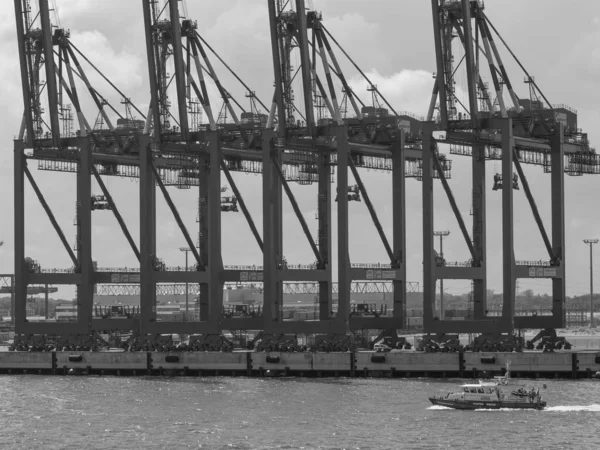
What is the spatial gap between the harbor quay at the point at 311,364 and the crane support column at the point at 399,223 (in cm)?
390

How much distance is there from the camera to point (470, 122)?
98125 millimetres

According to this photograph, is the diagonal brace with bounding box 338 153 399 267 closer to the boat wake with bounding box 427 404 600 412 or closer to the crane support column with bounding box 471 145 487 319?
the crane support column with bounding box 471 145 487 319

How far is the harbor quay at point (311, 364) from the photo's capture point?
310ft

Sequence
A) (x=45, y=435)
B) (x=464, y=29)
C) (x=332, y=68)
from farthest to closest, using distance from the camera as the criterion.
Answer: (x=332, y=68)
(x=464, y=29)
(x=45, y=435)

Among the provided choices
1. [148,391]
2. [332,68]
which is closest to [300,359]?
[148,391]

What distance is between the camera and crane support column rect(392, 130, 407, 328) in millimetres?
101938

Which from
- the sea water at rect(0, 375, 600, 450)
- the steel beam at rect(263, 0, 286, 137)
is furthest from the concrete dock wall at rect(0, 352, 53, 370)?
the steel beam at rect(263, 0, 286, 137)

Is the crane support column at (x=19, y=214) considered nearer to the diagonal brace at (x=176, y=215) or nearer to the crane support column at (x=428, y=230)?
the diagonal brace at (x=176, y=215)

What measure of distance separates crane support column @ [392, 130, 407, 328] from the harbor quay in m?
3.90

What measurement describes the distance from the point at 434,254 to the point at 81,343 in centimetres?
2338

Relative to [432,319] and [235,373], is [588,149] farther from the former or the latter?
[235,373]

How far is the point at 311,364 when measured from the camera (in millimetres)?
99125

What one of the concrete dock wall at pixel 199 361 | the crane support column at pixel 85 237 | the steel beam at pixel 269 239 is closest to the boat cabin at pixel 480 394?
the concrete dock wall at pixel 199 361

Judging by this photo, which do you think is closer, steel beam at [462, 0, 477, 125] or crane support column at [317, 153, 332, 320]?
steel beam at [462, 0, 477, 125]
